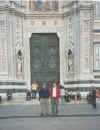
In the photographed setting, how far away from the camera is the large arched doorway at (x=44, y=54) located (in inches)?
1041

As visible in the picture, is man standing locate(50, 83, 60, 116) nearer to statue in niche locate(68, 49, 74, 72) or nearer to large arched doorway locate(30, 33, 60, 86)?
statue in niche locate(68, 49, 74, 72)

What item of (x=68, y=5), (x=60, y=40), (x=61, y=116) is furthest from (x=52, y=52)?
(x=61, y=116)

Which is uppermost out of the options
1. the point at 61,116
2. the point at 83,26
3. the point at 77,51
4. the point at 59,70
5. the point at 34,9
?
the point at 34,9

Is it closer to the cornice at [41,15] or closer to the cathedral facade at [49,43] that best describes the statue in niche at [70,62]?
the cathedral facade at [49,43]

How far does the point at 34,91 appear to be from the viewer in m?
23.3

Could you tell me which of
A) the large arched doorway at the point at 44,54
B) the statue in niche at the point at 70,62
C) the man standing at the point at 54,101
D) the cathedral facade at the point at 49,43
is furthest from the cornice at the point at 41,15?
→ the man standing at the point at 54,101

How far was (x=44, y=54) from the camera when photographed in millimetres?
26625

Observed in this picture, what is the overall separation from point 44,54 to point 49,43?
1217 millimetres

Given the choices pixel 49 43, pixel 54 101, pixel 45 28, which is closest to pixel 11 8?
pixel 45 28

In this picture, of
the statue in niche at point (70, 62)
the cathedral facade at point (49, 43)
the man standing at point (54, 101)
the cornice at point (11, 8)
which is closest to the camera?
the man standing at point (54, 101)

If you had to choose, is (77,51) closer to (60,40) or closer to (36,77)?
(60,40)

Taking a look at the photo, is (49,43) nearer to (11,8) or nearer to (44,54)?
(44,54)

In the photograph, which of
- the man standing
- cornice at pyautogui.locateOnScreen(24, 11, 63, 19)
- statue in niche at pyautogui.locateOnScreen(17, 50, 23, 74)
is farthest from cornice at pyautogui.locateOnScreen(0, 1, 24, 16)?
the man standing

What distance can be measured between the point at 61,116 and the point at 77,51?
1169 centimetres
